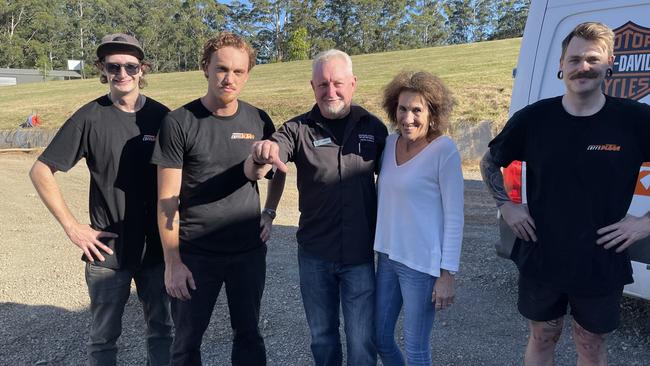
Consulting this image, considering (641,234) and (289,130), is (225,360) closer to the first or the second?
(289,130)

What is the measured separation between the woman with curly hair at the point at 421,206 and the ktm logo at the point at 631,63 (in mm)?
1462

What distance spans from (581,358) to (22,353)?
11.7 feet

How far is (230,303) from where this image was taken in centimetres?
270

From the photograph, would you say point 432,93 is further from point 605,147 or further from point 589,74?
point 605,147

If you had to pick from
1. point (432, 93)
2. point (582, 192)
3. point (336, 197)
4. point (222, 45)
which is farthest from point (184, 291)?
point (582, 192)

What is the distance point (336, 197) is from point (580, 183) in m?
1.08

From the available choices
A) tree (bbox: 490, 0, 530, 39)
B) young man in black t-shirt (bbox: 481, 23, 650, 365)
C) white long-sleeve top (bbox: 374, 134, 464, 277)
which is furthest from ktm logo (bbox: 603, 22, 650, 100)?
tree (bbox: 490, 0, 530, 39)

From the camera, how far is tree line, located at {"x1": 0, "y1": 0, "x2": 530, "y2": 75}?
6931 centimetres

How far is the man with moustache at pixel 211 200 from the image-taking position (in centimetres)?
242

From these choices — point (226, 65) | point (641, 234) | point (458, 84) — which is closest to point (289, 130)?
point (226, 65)

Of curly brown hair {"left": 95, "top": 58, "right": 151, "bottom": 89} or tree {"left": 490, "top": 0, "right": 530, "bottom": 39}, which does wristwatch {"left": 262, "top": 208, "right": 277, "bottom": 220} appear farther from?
tree {"left": 490, "top": 0, "right": 530, "bottom": 39}

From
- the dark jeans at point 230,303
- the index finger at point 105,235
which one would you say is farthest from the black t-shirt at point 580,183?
the index finger at point 105,235

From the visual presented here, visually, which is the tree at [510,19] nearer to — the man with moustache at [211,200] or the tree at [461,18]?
the tree at [461,18]

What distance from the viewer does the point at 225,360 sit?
136 inches
